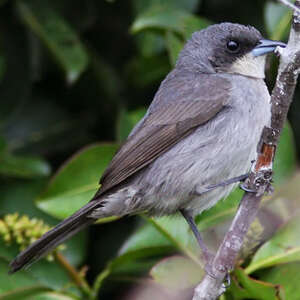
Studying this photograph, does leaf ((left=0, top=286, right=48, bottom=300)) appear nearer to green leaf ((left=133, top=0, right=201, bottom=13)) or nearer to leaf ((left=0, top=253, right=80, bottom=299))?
leaf ((left=0, top=253, right=80, bottom=299))

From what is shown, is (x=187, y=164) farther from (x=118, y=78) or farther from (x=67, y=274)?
(x=118, y=78)

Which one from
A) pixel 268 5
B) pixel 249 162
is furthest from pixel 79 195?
pixel 268 5

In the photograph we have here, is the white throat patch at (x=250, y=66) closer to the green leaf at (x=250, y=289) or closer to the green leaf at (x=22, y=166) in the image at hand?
the green leaf at (x=250, y=289)

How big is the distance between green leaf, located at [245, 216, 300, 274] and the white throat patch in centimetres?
87

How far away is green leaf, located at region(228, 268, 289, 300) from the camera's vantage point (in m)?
3.37

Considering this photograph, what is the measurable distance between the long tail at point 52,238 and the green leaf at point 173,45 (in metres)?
1.10

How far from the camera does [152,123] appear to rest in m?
4.12

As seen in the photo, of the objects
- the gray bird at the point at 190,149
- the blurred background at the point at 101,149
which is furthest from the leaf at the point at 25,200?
the gray bird at the point at 190,149

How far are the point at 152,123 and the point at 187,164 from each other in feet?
1.10

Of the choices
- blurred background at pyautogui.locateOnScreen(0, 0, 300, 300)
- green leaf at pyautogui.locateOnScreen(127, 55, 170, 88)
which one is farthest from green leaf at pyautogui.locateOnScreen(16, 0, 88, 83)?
green leaf at pyautogui.locateOnScreen(127, 55, 170, 88)

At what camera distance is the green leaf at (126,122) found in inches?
180

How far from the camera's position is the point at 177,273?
12.4ft

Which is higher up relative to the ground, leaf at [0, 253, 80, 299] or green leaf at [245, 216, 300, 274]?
green leaf at [245, 216, 300, 274]

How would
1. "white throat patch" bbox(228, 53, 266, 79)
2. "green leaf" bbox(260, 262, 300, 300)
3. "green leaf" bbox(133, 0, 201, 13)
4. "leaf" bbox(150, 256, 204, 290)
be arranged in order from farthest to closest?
1. "green leaf" bbox(133, 0, 201, 13)
2. "white throat patch" bbox(228, 53, 266, 79)
3. "leaf" bbox(150, 256, 204, 290)
4. "green leaf" bbox(260, 262, 300, 300)
